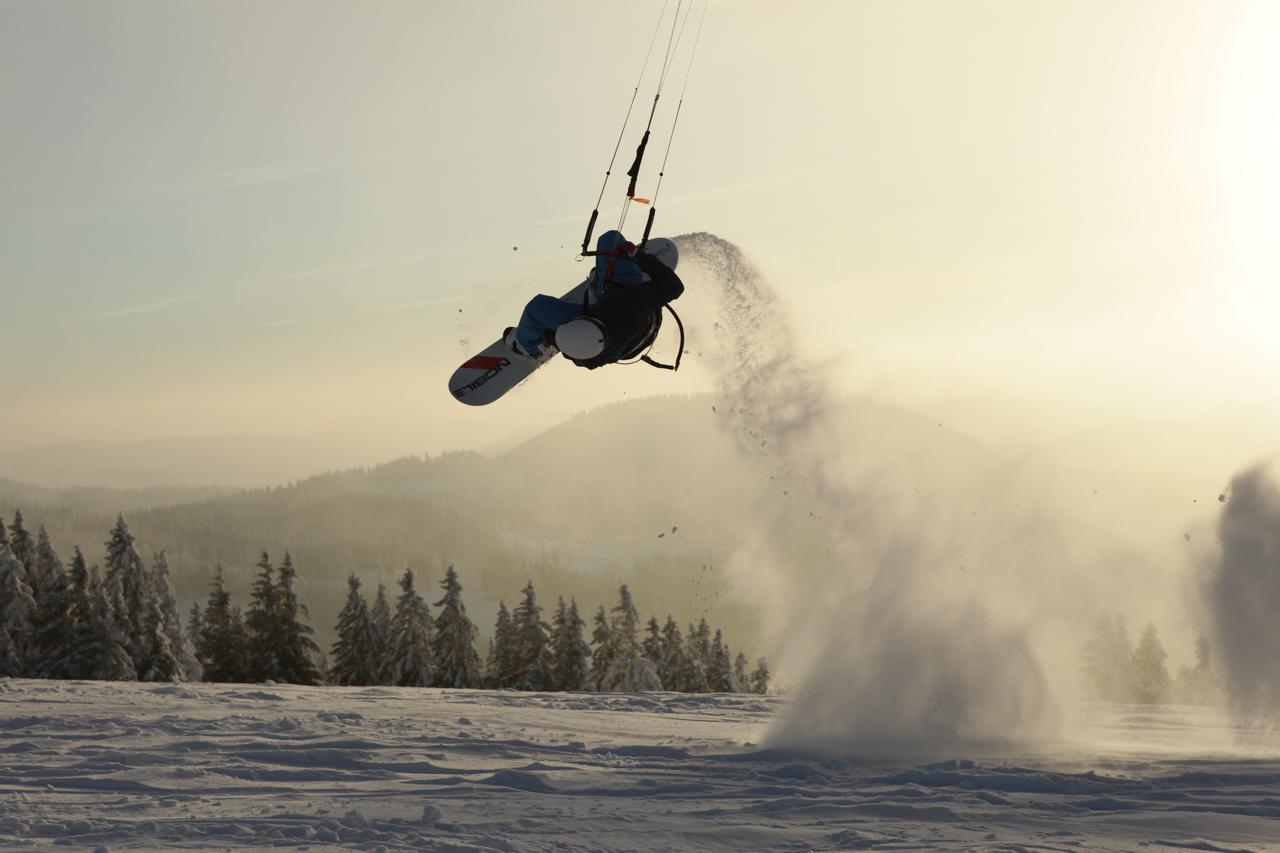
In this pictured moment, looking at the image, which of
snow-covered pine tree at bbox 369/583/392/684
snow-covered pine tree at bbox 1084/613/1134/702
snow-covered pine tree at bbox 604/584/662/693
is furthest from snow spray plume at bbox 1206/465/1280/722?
snow-covered pine tree at bbox 369/583/392/684

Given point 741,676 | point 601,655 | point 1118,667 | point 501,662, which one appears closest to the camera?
point 1118,667

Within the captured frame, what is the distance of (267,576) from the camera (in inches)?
1689

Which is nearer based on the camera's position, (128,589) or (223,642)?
(128,589)

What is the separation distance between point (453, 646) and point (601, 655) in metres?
6.47

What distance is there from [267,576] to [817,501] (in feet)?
100

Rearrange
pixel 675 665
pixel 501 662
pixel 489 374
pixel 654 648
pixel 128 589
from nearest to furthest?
pixel 489 374 < pixel 128 589 < pixel 501 662 < pixel 654 648 < pixel 675 665

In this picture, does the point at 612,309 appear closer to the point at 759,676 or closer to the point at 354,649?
the point at 354,649

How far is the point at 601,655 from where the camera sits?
46.9 meters

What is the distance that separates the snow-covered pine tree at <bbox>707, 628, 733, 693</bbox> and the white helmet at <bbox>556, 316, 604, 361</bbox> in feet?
135

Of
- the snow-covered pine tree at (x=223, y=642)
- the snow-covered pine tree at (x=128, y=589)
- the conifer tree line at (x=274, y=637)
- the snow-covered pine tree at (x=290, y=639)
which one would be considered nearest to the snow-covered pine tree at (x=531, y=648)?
the conifer tree line at (x=274, y=637)

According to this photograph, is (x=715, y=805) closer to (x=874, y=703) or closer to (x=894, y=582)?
(x=874, y=703)

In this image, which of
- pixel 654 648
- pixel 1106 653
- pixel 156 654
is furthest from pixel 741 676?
pixel 1106 653

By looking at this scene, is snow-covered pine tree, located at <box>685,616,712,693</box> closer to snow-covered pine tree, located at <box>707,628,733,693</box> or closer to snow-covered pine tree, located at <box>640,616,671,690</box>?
snow-covered pine tree, located at <box>707,628,733,693</box>

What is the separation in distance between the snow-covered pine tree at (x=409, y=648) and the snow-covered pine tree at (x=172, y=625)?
733 cm
